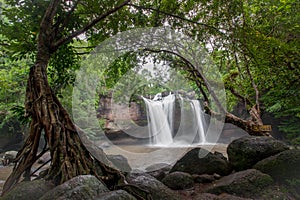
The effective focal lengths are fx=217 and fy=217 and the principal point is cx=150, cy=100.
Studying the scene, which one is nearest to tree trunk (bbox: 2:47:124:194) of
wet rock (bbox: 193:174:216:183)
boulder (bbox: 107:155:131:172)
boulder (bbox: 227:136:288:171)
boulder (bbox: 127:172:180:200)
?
boulder (bbox: 127:172:180:200)

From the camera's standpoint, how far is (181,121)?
4.94m

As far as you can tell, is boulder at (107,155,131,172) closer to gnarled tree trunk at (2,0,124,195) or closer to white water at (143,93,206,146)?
gnarled tree trunk at (2,0,124,195)

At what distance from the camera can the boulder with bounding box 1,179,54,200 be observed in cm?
198

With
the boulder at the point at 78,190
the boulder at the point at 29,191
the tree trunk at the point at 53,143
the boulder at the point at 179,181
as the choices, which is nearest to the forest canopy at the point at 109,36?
the tree trunk at the point at 53,143

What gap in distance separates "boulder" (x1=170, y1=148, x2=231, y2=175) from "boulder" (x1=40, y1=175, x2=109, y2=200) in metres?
1.96

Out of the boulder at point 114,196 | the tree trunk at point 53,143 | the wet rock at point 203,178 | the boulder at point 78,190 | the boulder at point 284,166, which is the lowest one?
the wet rock at point 203,178

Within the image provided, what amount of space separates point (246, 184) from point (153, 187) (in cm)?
115

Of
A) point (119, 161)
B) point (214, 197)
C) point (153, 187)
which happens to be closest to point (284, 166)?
point (214, 197)

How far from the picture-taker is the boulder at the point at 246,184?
8.46 ft

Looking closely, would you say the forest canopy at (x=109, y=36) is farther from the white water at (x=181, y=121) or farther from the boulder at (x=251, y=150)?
the boulder at (x=251, y=150)

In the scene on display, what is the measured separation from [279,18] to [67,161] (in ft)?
11.5

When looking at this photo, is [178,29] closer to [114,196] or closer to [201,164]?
[201,164]

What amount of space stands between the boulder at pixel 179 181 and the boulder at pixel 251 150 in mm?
787

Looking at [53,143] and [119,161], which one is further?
[119,161]
